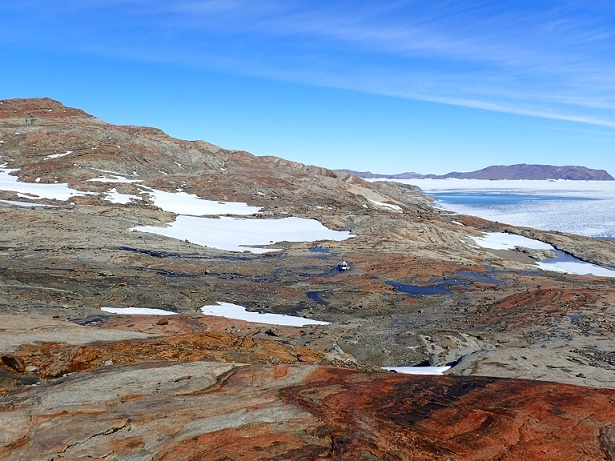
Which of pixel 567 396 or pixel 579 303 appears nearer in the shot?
pixel 567 396

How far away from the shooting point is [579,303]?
74.1 feet

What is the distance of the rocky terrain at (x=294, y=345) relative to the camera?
6.53 metres

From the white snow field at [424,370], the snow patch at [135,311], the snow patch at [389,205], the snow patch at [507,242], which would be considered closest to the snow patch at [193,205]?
the snow patch at [389,205]

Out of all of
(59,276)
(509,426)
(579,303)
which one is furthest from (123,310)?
(579,303)

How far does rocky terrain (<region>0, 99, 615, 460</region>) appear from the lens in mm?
6527

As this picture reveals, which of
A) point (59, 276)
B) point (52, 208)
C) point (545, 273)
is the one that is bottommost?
point (545, 273)

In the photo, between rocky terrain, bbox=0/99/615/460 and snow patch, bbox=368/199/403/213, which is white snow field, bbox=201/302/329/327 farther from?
snow patch, bbox=368/199/403/213

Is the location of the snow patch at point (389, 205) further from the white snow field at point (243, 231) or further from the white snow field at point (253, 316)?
the white snow field at point (253, 316)

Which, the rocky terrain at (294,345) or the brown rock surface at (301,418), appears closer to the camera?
the brown rock surface at (301,418)

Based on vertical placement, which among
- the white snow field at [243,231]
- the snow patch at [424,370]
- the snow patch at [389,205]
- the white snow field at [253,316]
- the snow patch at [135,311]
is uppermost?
the snow patch at [389,205]

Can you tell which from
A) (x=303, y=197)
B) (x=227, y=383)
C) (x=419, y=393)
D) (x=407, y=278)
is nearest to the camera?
(x=419, y=393)

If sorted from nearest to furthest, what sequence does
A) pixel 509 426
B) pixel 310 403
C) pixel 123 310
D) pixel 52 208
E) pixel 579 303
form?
pixel 509 426, pixel 310 403, pixel 123 310, pixel 579 303, pixel 52 208

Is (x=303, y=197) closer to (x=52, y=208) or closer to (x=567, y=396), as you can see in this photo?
(x=52, y=208)

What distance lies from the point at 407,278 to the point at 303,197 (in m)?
39.0
